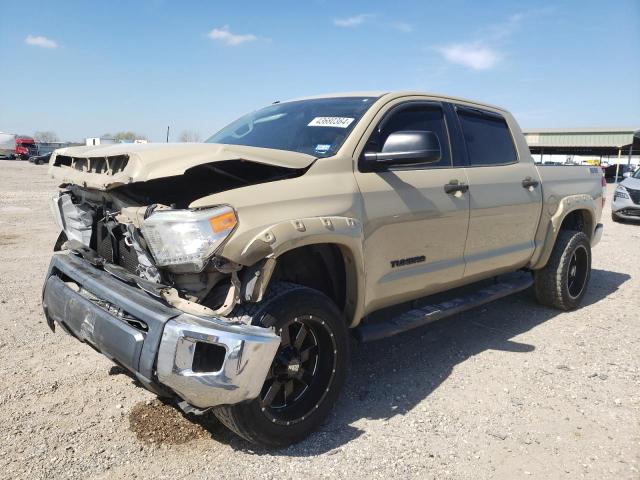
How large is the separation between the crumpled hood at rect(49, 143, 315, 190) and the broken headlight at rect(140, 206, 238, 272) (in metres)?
0.20

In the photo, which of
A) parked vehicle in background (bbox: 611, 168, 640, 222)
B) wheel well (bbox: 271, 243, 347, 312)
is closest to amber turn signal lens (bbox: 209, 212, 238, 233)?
wheel well (bbox: 271, 243, 347, 312)

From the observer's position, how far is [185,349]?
7.40 ft

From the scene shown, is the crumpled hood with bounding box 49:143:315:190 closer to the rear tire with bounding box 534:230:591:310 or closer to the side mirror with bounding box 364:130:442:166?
the side mirror with bounding box 364:130:442:166

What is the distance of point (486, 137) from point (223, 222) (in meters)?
2.84

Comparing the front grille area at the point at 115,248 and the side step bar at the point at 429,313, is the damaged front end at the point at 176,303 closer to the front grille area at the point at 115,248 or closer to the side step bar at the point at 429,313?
the front grille area at the point at 115,248

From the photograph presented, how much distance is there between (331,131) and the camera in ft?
10.7

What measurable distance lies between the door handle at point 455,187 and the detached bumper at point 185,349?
1.86m

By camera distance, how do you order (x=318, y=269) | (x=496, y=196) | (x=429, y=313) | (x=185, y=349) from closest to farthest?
(x=185, y=349)
(x=318, y=269)
(x=429, y=313)
(x=496, y=196)

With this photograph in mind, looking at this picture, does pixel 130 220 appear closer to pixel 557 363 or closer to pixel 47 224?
pixel 557 363

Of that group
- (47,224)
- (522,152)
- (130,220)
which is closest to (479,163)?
(522,152)

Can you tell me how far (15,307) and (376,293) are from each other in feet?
11.6

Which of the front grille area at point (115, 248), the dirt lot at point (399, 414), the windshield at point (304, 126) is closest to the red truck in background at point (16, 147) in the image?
the dirt lot at point (399, 414)

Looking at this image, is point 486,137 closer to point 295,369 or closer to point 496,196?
point 496,196

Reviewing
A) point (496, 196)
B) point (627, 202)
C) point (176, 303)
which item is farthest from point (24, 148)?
point (176, 303)
